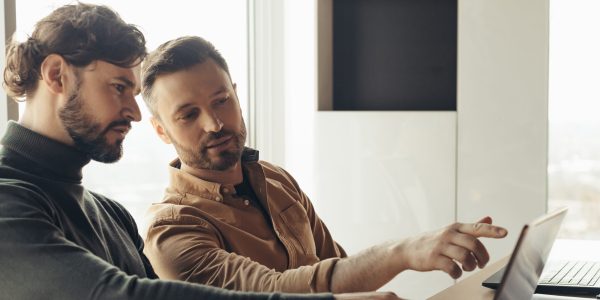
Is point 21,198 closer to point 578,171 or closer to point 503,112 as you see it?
point 503,112

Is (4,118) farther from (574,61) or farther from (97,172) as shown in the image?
(574,61)

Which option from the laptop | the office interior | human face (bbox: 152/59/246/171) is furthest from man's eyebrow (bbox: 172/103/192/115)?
the office interior

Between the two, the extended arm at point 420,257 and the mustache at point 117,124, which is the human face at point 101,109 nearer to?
the mustache at point 117,124

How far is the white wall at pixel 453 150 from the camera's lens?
328 centimetres

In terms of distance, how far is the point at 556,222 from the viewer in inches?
59.0

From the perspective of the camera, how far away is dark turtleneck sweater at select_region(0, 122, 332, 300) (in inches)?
42.0

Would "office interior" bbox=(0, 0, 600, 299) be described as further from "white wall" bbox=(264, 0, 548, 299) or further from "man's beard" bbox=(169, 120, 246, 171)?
"man's beard" bbox=(169, 120, 246, 171)

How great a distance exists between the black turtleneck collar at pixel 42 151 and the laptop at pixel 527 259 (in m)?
0.75

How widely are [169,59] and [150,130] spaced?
137 centimetres

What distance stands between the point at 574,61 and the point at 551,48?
107 millimetres

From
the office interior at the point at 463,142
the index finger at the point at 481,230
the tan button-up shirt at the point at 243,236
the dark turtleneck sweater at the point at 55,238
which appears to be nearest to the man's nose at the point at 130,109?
the dark turtleneck sweater at the point at 55,238

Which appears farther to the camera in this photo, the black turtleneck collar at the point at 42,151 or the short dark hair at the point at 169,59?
the short dark hair at the point at 169,59

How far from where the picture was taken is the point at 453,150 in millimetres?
3410

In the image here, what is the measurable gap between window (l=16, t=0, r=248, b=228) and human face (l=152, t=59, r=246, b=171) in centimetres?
90
